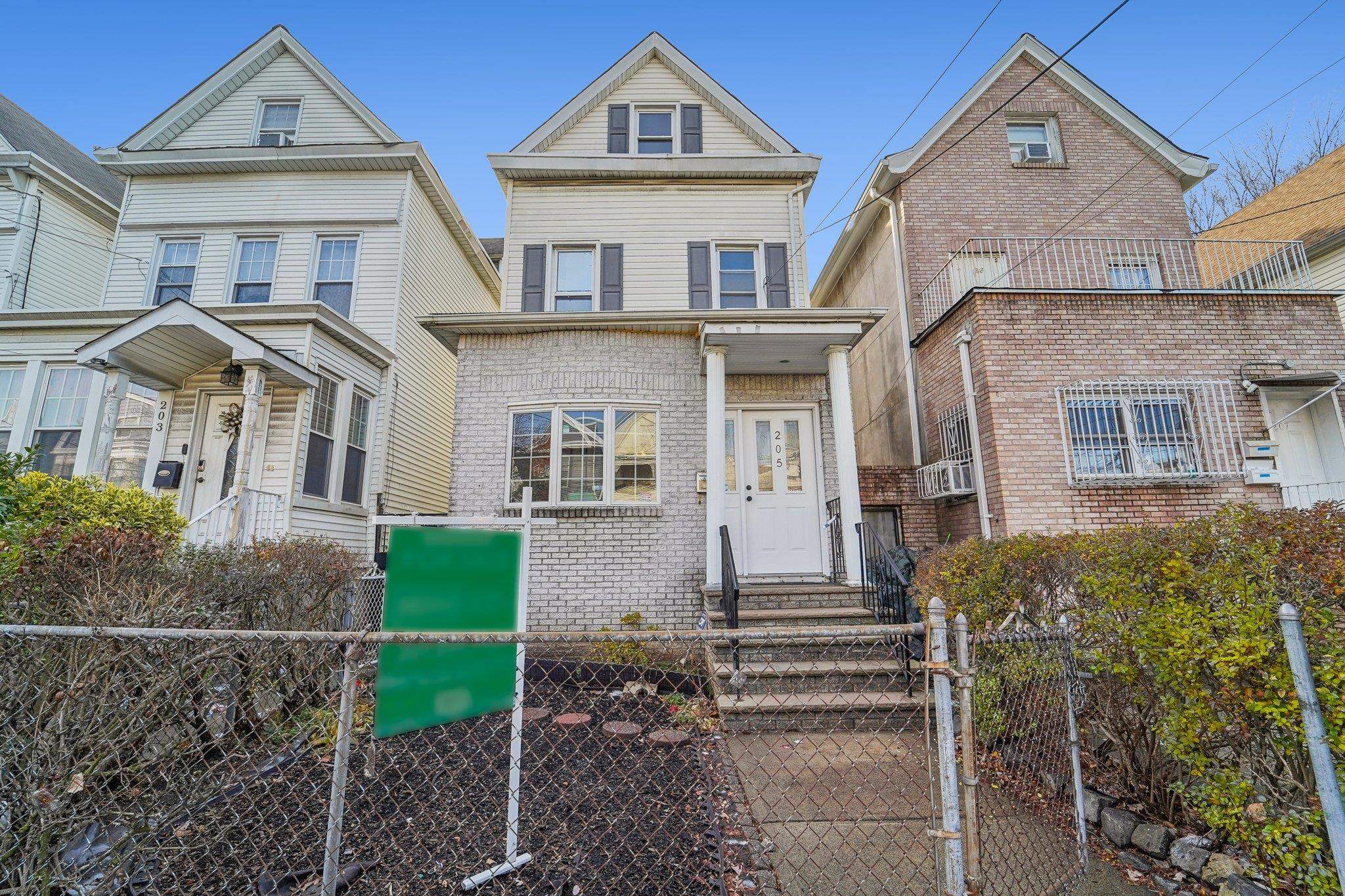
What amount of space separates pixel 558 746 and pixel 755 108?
9870 mm

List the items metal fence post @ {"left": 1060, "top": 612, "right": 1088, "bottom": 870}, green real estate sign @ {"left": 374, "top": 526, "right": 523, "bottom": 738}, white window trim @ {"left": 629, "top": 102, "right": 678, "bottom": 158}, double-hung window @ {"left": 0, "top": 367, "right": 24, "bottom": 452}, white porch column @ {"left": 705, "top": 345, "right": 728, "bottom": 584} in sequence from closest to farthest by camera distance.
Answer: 1. green real estate sign @ {"left": 374, "top": 526, "right": 523, "bottom": 738}
2. metal fence post @ {"left": 1060, "top": 612, "right": 1088, "bottom": 870}
3. white porch column @ {"left": 705, "top": 345, "right": 728, "bottom": 584}
4. double-hung window @ {"left": 0, "top": 367, "right": 24, "bottom": 452}
5. white window trim @ {"left": 629, "top": 102, "right": 678, "bottom": 158}

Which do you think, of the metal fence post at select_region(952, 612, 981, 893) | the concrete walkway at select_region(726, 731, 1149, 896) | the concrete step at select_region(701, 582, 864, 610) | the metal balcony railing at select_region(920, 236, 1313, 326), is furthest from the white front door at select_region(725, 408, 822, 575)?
the metal fence post at select_region(952, 612, 981, 893)

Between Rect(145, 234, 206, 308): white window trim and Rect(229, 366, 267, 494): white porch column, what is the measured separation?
3955 millimetres

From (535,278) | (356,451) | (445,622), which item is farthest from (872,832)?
(356,451)

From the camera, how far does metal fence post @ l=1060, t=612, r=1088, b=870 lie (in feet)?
9.39

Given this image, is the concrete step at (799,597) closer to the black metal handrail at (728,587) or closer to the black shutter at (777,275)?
the black metal handrail at (728,587)

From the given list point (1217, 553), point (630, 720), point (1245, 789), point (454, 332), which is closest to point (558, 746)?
point (630, 720)

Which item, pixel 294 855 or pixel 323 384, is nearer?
pixel 294 855

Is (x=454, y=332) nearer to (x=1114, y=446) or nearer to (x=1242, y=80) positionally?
(x=1114, y=446)

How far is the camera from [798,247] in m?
9.27

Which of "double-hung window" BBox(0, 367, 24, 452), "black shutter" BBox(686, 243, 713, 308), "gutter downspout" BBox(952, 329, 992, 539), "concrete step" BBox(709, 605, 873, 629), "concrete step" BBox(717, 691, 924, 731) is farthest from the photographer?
"double-hung window" BBox(0, 367, 24, 452)

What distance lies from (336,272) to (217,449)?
370cm

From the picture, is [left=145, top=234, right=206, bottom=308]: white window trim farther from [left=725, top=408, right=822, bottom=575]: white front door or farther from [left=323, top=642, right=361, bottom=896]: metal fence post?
[left=323, top=642, right=361, bottom=896]: metal fence post

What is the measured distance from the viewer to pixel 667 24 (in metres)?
10.2
